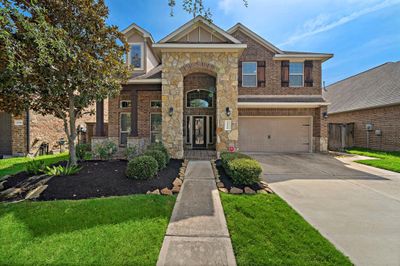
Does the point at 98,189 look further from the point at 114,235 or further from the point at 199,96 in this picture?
the point at 199,96

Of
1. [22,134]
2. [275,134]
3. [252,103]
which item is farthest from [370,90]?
[22,134]

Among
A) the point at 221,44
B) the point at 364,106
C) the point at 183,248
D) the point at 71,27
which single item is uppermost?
the point at 221,44

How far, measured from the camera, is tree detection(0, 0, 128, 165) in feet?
14.0

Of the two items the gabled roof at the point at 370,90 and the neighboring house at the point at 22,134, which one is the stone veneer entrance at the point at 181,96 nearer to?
the neighboring house at the point at 22,134

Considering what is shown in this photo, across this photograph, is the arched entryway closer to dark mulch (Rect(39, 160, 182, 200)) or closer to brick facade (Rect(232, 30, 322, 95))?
brick facade (Rect(232, 30, 322, 95))

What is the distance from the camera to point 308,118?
1161 centimetres

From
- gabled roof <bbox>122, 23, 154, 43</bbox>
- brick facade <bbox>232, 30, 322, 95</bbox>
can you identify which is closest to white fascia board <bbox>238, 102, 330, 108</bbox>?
brick facade <bbox>232, 30, 322, 95</bbox>

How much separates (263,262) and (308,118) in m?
11.5

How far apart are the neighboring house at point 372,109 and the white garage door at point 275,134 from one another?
365 cm

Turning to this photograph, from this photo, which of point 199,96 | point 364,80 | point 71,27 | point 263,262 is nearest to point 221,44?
point 199,96

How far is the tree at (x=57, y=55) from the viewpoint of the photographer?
14.0ft

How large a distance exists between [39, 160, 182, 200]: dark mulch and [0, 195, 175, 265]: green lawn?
1.40ft

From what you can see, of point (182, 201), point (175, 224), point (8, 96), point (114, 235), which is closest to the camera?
point (114, 235)

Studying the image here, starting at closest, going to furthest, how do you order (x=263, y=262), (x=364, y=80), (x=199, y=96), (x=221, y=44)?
(x=263, y=262), (x=221, y=44), (x=199, y=96), (x=364, y=80)
